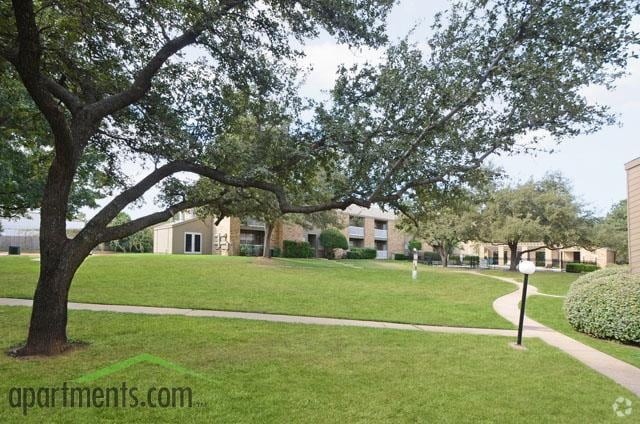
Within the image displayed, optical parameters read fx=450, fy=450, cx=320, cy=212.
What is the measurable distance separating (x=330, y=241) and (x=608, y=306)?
32013mm

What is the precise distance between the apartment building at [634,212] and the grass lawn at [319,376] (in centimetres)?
390

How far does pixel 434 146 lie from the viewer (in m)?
7.04

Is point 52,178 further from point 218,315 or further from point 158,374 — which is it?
point 218,315

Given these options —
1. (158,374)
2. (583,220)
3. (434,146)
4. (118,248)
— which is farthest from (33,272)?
(583,220)

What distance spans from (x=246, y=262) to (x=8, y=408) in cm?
2083

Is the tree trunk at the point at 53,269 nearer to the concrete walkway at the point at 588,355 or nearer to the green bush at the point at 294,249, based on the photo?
the concrete walkway at the point at 588,355

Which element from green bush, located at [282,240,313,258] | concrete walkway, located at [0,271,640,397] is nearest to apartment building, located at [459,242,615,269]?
green bush, located at [282,240,313,258]

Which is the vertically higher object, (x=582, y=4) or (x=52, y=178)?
(x=582, y=4)

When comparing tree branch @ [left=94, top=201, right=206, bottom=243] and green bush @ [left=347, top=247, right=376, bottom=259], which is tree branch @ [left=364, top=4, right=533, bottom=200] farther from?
green bush @ [left=347, top=247, right=376, bottom=259]

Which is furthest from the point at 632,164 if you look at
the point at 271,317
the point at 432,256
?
the point at 432,256

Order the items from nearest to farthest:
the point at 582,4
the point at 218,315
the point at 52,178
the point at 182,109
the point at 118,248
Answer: the point at 582,4
the point at 52,178
the point at 182,109
the point at 218,315
the point at 118,248

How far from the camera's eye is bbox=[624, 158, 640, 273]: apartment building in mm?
10562

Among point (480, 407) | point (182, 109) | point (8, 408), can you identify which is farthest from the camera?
point (182, 109)

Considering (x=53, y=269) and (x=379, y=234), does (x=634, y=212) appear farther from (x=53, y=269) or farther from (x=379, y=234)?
(x=379, y=234)
